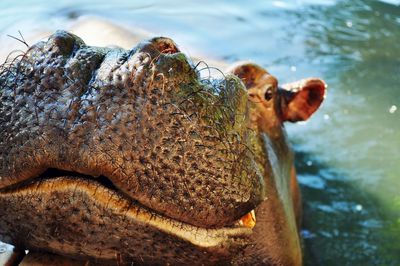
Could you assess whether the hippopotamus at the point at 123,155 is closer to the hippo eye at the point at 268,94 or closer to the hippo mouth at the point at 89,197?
the hippo mouth at the point at 89,197

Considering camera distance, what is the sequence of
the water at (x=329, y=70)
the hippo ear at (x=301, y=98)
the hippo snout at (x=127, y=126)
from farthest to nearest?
the water at (x=329, y=70), the hippo ear at (x=301, y=98), the hippo snout at (x=127, y=126)

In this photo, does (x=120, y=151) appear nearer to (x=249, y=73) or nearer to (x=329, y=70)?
(x=249, y=73)

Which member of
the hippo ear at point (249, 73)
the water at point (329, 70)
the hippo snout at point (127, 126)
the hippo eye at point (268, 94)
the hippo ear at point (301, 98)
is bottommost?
the water at point (329, 70)

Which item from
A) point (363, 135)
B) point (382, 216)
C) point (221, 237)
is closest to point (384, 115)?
point (363, 135)

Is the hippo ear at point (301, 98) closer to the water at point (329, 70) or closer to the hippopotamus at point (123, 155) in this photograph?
the water at point (329, 70)

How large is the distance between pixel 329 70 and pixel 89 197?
6.17 meters

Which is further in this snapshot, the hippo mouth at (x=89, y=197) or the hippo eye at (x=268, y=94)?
the hippo eye at (x=268, y=94)

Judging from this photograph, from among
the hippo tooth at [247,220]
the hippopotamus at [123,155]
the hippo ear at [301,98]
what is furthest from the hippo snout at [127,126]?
the hippo ear at [301,98]

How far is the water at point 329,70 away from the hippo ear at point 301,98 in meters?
1.01

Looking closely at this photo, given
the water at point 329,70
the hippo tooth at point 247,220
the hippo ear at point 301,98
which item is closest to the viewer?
the hippo tooth at point 247,220

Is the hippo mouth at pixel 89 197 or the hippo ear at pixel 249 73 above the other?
the hippo mouth at pixel 89 197

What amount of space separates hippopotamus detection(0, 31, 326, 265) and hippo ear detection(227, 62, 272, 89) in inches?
42.3

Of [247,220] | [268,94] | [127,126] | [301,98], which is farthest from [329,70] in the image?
[127,126]

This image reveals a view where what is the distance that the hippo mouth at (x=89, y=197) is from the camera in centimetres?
231
